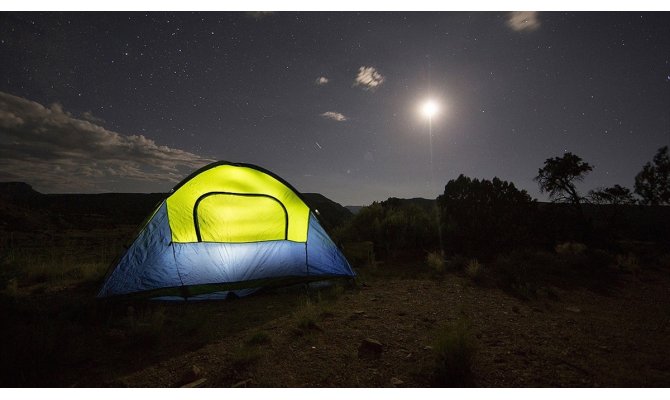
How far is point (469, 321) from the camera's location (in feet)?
12.4

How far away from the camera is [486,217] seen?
930cm

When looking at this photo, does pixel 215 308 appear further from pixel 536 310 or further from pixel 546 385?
pixel 536 310

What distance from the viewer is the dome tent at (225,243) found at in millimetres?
4566

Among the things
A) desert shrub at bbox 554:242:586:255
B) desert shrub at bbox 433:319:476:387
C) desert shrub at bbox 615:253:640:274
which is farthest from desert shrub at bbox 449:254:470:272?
desert shrub at bbox 433:319:476:387

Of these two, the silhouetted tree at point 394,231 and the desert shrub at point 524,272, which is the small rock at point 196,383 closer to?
the desert shrub at point 524,272

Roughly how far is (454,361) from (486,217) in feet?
25.5

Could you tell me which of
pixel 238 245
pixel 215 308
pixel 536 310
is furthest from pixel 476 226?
pixel 215 308

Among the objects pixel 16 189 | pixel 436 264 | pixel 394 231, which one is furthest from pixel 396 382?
pixel 16 189

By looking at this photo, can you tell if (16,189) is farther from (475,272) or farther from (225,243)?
(475,272)

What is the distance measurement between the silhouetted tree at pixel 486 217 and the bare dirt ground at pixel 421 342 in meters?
3.57

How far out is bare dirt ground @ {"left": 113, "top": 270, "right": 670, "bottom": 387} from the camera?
2531 millimetres

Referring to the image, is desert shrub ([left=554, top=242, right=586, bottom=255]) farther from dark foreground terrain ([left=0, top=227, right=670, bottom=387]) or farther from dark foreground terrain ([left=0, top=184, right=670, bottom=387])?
dark foreground terrain ([left=0, top=227, right=670, bottom=387])

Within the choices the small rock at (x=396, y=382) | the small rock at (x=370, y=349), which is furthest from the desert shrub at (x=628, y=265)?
the small rock at (x=396, y=382)

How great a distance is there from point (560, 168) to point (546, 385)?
16052 mm
